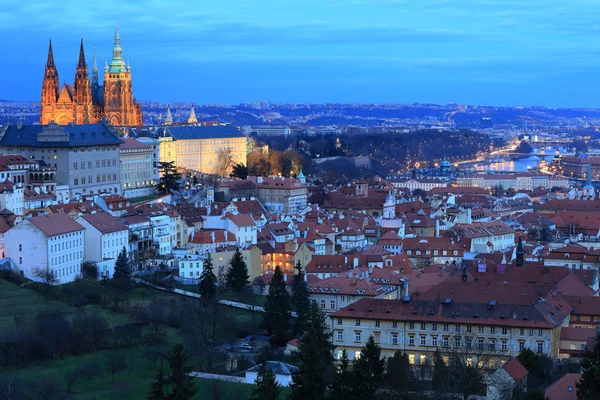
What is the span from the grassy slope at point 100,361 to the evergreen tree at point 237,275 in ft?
10.3

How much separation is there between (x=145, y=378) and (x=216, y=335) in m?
5.71

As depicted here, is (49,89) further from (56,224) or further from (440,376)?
(440,376)

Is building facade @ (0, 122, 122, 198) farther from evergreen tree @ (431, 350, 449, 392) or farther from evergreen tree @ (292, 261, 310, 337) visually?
evergreen tree @ (431, 350, 449, 392)

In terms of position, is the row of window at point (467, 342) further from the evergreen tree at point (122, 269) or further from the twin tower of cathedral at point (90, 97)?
the twin tower of cathedral at point (90, 97)

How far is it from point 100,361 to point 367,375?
13230 mm

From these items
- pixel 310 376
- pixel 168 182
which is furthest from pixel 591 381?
pixel 168 182

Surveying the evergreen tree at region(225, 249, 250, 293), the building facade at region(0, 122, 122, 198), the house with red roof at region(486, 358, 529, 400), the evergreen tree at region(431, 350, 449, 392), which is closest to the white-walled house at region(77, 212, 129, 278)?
the evergreen tree at region(225, 249, 250, 293)

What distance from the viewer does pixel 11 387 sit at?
116 ft

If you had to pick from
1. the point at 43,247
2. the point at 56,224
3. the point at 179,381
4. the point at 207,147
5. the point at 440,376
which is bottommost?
the point at 440,376

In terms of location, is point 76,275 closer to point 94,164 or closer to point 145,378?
point 145,378

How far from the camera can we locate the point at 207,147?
9925 cm

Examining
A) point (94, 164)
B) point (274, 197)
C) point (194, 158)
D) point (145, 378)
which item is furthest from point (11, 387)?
point (194, 158)

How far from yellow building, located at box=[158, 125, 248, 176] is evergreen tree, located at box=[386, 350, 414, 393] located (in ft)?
177

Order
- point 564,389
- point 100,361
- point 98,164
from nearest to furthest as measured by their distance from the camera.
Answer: point 564,389
point 100,361
point 98,164
